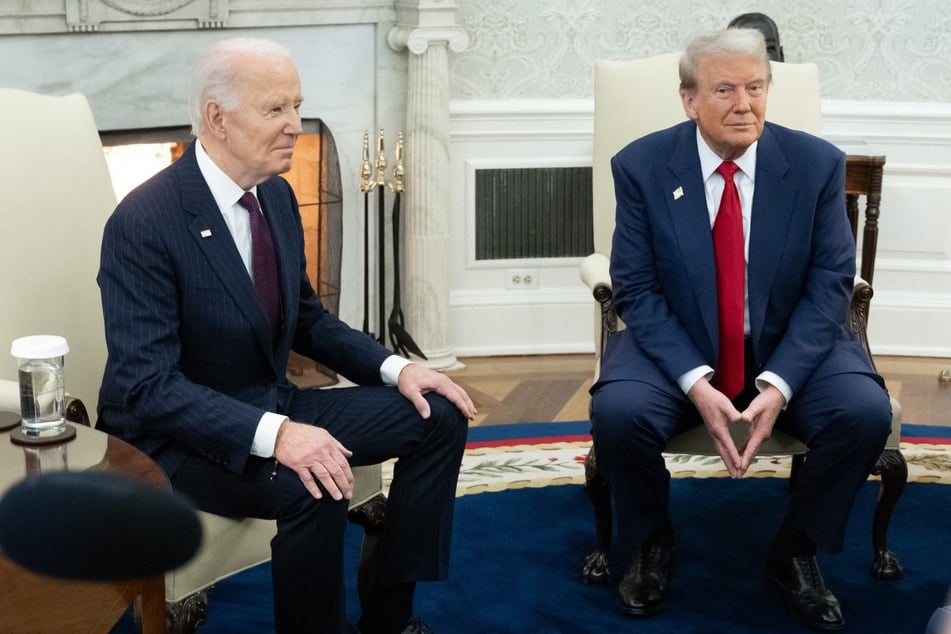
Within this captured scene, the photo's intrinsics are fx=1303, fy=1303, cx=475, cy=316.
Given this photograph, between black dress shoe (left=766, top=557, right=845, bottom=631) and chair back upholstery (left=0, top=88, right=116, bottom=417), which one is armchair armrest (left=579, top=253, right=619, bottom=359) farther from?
chair back upholstery (left=0, top=88, right=116, bottom=417)

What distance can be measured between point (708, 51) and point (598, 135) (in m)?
0.68

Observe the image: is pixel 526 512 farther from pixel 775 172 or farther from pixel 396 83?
pixel 396 83

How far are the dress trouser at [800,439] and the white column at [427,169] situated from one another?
5.91ft

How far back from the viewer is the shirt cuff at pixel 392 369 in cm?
249

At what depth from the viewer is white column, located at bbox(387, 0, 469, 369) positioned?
14.0 ft

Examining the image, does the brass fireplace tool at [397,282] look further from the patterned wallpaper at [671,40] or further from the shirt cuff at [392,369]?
the shirt cuff at [392,369]

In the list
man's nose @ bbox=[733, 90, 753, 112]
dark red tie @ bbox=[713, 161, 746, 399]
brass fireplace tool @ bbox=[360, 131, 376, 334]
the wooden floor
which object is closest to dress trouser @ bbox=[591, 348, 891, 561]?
dark red tie @ bbox=[713, 161, 746, 399]

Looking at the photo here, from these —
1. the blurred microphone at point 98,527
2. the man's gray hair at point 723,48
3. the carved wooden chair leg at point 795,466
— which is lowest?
the carved wooden chair leg at point 795,466

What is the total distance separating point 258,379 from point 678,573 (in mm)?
1105

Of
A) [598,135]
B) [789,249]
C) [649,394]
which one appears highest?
[598,135]

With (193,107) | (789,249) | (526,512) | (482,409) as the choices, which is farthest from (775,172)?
(482,409)

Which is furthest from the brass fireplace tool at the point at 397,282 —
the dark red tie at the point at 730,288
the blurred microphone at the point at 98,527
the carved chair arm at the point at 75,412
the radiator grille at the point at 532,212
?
Answer: the blurred microphone at the point at 98,527

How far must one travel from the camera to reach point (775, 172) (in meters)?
2.80

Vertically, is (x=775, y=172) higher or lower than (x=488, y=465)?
higher
